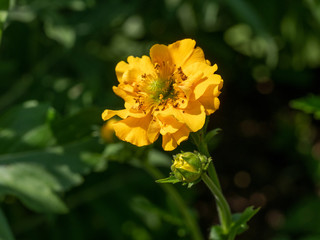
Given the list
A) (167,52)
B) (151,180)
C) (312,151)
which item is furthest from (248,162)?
(167,52)

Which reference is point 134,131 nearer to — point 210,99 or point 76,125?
point 210,99

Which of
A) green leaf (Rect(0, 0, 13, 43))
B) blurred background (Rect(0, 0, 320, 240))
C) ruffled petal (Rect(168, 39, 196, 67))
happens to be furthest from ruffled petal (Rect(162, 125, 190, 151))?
green leaf (Rect(0, 0, 13, 43))

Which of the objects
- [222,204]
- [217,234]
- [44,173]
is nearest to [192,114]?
[222,204]

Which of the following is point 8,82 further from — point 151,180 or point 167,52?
point 167,52

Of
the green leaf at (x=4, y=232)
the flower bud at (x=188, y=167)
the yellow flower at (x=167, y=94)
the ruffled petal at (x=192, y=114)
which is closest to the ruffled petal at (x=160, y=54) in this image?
the yellow flower at (x=167, y=94)

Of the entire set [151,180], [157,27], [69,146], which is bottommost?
[151,180]
